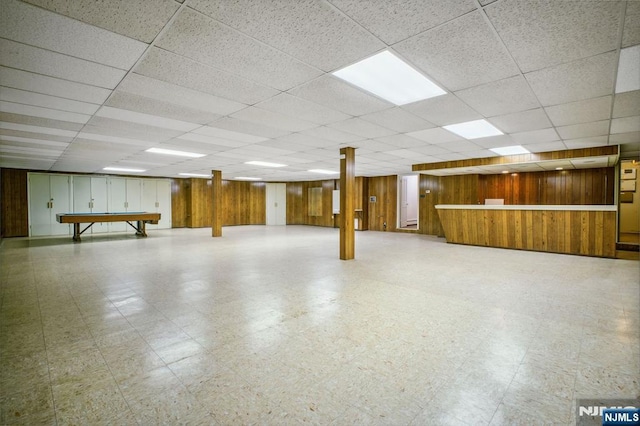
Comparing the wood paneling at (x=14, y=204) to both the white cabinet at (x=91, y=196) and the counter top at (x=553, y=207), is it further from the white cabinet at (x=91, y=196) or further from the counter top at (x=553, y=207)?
the counter top at (x=553, y=207)

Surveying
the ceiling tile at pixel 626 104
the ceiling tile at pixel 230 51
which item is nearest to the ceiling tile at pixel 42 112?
the ceiling tile at pixel 230 51

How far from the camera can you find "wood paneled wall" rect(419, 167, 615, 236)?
9062 mm

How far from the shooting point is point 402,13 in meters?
1.92

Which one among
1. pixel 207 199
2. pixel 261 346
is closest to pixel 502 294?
pixel 261 346

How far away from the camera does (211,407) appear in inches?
67.3

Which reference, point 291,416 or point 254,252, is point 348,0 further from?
point 254,252

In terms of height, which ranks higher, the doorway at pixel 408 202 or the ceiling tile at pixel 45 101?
the ceiling tile at pixel 45 101

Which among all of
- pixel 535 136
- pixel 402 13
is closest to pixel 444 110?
pixel 402 13

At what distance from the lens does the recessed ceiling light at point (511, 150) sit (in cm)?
659

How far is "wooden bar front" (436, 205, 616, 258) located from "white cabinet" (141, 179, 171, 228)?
11.9 meters

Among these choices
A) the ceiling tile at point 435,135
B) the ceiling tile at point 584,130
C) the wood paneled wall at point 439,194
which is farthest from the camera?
the wood paneled wall at point 439,194

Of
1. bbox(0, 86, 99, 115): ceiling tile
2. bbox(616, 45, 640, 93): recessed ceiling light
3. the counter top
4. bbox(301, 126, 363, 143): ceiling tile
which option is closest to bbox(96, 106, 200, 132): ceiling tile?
bbox(0, 86, 99, 115): ceiling tile

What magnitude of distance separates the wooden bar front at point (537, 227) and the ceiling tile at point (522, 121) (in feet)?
11.3

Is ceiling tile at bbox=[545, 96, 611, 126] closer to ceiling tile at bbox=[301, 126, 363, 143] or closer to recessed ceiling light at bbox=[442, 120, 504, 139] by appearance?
recessed ceiling light at bbox=[442, 120, 504, 139]
